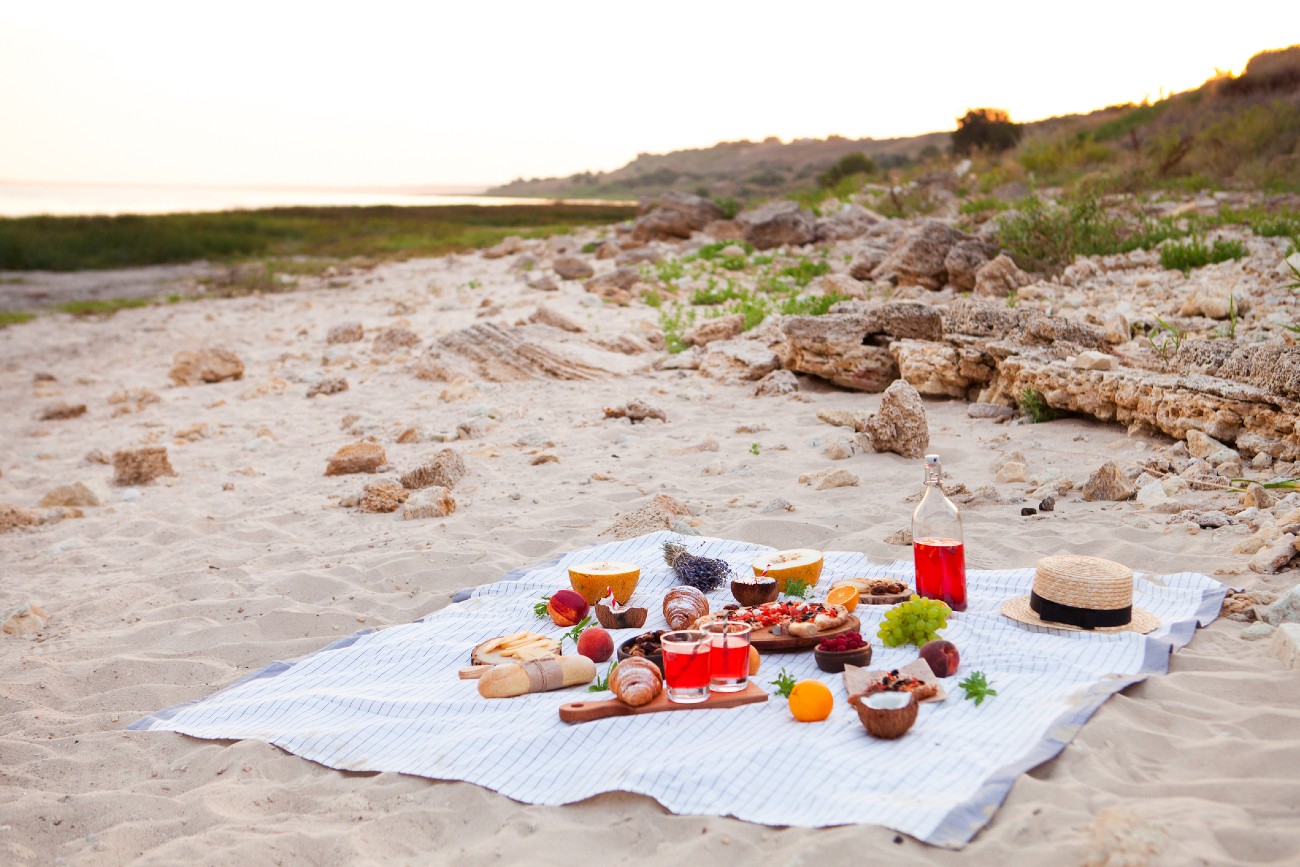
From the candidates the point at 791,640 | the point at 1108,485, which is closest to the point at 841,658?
the point at 791,640

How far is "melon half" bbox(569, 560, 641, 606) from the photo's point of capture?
396cm

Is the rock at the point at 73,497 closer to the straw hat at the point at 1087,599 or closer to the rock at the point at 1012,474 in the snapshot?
the rock at the point at 1012,474

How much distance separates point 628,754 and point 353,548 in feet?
9.38

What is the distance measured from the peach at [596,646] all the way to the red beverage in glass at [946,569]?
47.2 inches

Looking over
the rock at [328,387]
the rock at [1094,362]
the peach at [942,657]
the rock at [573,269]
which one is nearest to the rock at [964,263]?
the rock at [1094,362]

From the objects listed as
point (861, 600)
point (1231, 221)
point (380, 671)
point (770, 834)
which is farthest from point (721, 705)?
point (1231, 221)

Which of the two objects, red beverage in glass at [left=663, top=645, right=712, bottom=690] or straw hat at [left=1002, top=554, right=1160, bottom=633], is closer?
red beverage in glass at [left=663, top=645, right=712, bottom=690]

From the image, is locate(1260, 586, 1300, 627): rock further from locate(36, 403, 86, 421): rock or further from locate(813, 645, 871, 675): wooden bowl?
locate(36, 403, 86, 421): rock

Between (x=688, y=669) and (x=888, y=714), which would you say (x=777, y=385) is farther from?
(x=888, y=714)

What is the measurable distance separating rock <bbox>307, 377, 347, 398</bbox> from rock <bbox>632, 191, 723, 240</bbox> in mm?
9450

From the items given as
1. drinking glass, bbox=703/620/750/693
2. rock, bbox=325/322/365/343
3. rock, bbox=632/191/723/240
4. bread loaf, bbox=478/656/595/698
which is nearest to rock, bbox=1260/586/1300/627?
drinking glass, bbox=703/620/750/693

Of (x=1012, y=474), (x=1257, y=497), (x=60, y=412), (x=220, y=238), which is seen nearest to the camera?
(x=1257, y=497)

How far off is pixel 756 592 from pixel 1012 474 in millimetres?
2190

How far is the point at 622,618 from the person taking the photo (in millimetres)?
3836
